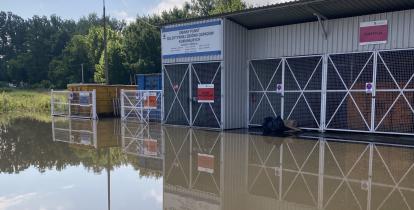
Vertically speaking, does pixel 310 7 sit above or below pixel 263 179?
above

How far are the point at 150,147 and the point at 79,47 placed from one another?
51.2 meters

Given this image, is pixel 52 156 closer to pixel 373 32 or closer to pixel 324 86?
pixel 324 86

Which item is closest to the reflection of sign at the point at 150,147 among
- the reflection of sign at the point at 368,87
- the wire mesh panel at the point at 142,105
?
the wire mesh panel at the point at 142,105

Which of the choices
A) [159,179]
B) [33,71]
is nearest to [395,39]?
[159,179]

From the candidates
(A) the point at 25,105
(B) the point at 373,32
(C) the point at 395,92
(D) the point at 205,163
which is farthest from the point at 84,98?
(C) the point at 395,92

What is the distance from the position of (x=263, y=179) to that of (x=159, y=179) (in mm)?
2002

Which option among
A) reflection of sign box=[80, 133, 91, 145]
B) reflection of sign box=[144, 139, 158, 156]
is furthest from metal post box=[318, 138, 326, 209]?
reflection of sign box=[80, 133, 91, 145]

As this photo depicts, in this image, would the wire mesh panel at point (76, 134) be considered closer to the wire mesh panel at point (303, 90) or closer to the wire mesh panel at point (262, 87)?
the wire mesh panel at point (262, 87)

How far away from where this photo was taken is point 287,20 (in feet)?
42.9

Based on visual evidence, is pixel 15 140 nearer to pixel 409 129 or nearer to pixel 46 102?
pixel 409 129

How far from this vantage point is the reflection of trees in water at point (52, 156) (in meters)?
7.91

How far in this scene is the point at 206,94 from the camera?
45.5 feet

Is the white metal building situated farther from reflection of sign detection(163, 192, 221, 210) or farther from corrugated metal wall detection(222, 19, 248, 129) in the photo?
reflection of sign detection(163, 192, 221, 210)

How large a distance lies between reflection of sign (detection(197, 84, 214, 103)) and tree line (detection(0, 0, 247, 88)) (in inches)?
141
